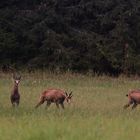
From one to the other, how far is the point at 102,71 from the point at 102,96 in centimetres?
1505

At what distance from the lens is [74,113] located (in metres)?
17.4

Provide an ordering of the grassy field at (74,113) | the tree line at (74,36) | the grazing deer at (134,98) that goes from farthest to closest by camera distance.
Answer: the tree line at (74,36) < the grazing deer at (134,98) < the grassy field at (74,113)

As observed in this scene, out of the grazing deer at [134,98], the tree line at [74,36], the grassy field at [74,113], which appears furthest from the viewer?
the tree line at [74,36]

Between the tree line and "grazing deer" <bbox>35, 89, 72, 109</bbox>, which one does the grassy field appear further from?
the tree line

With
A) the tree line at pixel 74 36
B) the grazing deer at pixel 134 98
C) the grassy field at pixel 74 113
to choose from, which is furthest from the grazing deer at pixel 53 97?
the tree line at pixel 74 36

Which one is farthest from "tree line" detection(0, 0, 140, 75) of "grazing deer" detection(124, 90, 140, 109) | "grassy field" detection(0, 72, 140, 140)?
"grazing deer" detection(124, 90, 140, 109)

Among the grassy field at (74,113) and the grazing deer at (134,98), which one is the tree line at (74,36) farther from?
the grazing deer at (134,98)

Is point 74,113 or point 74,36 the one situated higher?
point 74,36

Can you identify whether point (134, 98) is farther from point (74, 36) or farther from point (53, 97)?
point (74, 36)

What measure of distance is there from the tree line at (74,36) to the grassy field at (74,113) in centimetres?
476

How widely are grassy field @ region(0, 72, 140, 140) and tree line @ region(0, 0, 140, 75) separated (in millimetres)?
4761

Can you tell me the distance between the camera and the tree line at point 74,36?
3872 cm

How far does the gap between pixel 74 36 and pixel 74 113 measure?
2240 centimetres

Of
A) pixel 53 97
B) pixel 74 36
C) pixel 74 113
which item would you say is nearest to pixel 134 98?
pixel 53 97
